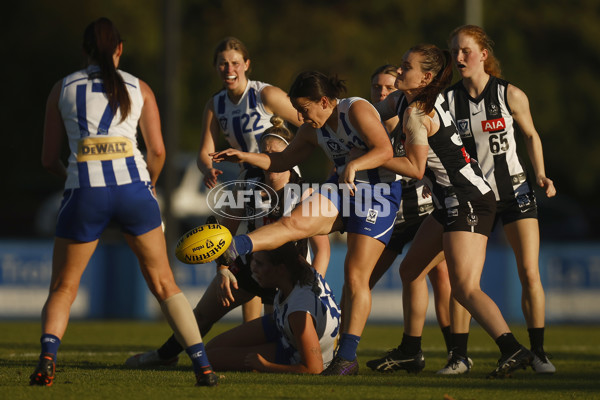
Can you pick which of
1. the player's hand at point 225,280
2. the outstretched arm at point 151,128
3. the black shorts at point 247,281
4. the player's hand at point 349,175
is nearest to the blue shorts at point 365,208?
the player's hand at point 349,175

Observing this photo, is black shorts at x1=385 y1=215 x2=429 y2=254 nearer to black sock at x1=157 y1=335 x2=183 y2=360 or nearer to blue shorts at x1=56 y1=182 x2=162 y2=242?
black sock at x1=157 y1=335 x2=183 y2=360

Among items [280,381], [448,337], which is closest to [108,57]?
[280,381]

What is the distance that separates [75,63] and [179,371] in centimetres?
1900

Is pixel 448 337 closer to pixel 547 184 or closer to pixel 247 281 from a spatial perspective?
pixel 547 184

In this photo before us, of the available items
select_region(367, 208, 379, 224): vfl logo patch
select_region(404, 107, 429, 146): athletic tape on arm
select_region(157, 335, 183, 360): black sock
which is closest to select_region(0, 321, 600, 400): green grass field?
select_region(157, 335, 183, 360): black sock

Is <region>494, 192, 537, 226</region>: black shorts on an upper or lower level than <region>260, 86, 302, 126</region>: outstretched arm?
lower

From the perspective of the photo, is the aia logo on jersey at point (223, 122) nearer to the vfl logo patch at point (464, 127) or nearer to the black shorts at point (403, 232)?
the black shorts at point (403, 232)

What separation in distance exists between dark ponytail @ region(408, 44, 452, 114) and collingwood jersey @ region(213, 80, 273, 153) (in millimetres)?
1801

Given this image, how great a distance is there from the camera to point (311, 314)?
22.3 ft

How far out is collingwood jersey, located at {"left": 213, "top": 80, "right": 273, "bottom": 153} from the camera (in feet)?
27.9

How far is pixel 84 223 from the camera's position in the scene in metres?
5.81

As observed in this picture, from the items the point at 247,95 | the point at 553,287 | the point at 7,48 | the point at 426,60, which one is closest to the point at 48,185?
the point at 7,48

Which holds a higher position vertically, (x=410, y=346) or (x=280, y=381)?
(x=410, y=346)

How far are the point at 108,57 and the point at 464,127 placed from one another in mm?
2814
